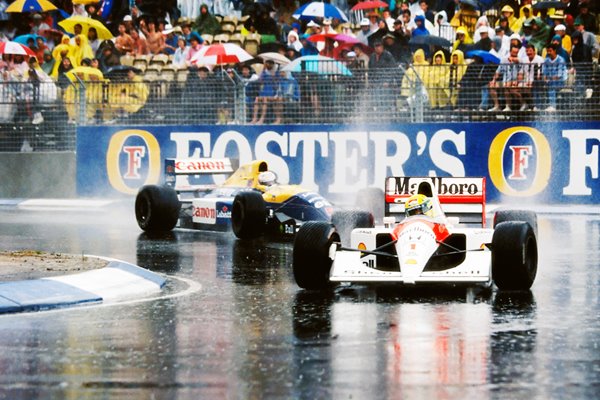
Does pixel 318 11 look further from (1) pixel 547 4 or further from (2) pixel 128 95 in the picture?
(1) pixel 547 4

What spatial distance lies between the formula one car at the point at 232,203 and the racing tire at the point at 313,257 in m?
5.87

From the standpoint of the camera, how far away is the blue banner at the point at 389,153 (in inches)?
935

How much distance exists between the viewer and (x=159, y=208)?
1944 centimetres

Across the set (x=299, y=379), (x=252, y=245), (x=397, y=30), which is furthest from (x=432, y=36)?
(x=299, y=379)

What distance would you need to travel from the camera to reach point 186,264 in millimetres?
14766

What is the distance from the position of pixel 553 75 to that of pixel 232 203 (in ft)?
24.7

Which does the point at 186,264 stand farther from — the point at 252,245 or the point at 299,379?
the point at 299,379

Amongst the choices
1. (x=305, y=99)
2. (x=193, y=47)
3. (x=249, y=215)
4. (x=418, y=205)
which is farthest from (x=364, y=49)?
(x=418, y=205)

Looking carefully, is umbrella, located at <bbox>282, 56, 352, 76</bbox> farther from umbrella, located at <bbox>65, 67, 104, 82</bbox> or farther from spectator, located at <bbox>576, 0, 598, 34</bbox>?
spectator, located at <bbox>576, 0, 598, 34</bbox>

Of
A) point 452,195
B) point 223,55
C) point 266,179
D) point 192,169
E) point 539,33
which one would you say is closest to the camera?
point 452,195

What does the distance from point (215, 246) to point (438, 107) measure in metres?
8.33

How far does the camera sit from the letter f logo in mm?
23953

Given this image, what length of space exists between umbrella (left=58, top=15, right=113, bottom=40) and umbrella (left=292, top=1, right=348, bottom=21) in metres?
4.67

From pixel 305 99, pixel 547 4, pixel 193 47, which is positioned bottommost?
pixel 305 99
